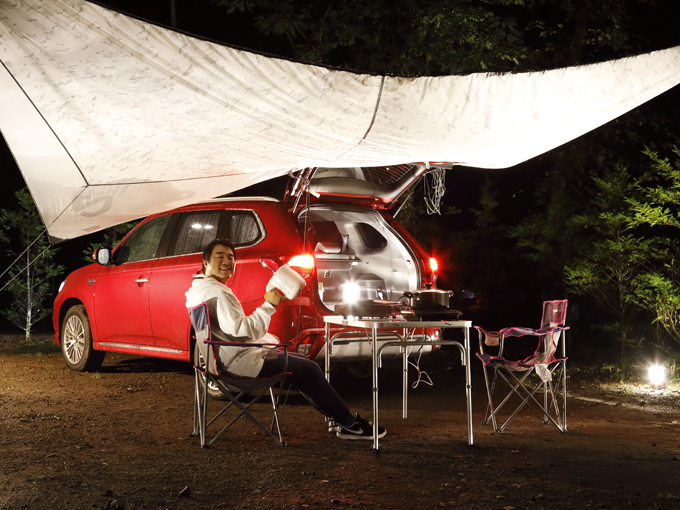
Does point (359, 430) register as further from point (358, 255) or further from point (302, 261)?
point (358, 255)

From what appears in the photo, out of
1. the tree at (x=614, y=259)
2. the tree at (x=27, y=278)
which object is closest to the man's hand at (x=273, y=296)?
the tree at (x=614, y=259)

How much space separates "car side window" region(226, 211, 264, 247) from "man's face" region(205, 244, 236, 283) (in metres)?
1.08

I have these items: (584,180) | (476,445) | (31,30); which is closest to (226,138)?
(31,30)

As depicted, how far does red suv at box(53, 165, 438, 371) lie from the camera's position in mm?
5449

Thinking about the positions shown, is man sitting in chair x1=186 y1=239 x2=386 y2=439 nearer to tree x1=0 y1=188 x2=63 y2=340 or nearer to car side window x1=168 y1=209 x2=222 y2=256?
car side window x1=168 y1=209 x2=222 y2=256

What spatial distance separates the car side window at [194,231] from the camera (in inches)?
245

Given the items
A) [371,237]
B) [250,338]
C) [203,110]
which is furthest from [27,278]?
[203,110]

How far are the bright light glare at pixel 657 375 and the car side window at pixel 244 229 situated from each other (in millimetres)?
4171

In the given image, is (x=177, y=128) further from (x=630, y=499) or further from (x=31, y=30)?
(x=630, y=499)

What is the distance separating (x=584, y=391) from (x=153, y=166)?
487 cm

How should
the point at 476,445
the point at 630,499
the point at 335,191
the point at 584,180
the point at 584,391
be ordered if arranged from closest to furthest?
1. the point at 630,499
2. the point at 476,445
3. the point at 335,191
4. the point at 584,391
5. the point at 584,180

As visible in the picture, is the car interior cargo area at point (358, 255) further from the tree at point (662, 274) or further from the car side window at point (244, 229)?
the tree at point (662, 274)

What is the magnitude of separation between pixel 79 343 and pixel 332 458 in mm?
4695

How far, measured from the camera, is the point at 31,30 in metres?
3.04
